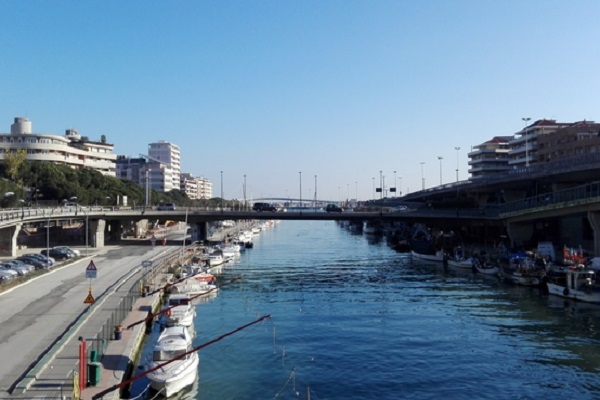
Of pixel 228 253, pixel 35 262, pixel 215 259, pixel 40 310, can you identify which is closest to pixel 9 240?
pixel 35 262

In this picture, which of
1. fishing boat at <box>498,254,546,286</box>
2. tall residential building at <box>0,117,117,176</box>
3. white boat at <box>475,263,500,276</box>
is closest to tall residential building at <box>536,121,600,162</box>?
white boat at <box>475,263,500,276</box>

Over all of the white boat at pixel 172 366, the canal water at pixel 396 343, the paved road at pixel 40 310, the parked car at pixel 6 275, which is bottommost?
the canal water at pixel 396 343

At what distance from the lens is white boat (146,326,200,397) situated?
26188 millimetres

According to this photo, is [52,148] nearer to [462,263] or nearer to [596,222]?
[462,263]

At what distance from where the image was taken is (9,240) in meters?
73.8

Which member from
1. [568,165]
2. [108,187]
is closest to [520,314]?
[568,165]

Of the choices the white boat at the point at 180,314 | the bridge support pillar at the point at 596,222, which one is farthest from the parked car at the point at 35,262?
the bridge support pillar at the point at 596,222

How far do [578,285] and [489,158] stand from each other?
135 metres

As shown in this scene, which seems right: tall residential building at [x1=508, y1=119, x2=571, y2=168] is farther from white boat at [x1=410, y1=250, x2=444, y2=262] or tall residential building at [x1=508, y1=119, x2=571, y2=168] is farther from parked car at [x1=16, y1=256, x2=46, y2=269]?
parked car at [x1=16, y1=256, x2=46, y2=269]

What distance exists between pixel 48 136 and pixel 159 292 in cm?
11037

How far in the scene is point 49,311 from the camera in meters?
38.9

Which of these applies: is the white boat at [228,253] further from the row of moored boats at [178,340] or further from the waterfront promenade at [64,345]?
the waterfront promenade at [64,345]

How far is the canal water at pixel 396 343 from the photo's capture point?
2852 cm

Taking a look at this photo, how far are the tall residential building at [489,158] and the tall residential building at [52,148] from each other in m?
112
